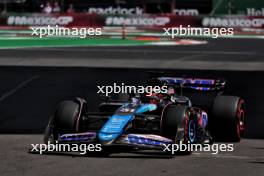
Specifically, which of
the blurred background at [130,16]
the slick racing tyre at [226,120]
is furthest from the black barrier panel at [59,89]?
the blurred background at [130,16]

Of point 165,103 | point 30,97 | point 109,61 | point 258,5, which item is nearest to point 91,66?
point 109,61

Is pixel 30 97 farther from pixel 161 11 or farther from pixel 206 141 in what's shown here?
pixel 161 11

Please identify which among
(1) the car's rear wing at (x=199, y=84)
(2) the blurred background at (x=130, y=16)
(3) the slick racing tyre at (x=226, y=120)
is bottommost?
(2) the blurred background at (x=130, y=16)

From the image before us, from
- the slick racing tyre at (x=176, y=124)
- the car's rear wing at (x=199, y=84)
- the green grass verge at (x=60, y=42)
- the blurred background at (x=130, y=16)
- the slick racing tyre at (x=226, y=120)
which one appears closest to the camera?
the slick racing tyre at (x=176, y=124)

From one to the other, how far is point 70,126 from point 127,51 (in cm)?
2192

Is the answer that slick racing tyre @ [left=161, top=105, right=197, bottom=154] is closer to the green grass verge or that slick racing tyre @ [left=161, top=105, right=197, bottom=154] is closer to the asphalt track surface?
the asphalt track surface

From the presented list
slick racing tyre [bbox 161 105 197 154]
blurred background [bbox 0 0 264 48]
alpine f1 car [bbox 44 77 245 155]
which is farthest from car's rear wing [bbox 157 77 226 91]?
blurred background [bbox 0 0 264 48]

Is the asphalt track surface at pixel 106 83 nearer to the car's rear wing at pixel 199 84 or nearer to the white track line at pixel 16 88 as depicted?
the white track line at pixel 16 88

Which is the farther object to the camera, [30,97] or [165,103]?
[30,97]

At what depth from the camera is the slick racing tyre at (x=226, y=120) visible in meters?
13.0

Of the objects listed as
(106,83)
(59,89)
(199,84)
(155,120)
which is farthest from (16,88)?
(155,120)

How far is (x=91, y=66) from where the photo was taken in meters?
26.0

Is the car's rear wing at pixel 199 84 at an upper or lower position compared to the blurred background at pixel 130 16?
upper

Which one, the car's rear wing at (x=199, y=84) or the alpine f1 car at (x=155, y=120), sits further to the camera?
the car's rear wing at (x=199, y=84)
